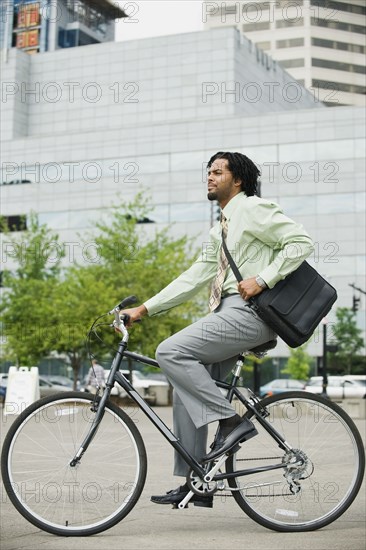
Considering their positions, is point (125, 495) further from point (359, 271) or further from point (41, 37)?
point (41, 37)

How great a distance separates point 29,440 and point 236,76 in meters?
69.2

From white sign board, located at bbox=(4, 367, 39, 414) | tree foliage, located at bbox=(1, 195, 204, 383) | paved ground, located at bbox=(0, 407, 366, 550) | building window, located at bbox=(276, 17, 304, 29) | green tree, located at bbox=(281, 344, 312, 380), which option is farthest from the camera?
building window, located at bbox=(276, 17, 304, 29)

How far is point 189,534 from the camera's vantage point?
484 cm

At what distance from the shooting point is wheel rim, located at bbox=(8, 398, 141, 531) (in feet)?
15.6

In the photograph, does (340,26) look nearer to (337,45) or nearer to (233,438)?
(337,45)

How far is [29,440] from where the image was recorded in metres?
4.80

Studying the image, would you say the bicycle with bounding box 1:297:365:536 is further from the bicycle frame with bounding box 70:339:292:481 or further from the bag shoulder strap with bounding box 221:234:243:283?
the bag shoulder strap with bounding box 221:234:243:283

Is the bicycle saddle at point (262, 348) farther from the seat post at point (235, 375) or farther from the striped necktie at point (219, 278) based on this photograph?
the striped necktie at point (219, 278)

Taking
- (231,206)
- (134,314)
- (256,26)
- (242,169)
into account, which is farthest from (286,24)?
(134,314)

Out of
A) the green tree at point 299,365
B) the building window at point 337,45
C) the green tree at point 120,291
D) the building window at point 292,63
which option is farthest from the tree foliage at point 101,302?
the building window at point 337,45

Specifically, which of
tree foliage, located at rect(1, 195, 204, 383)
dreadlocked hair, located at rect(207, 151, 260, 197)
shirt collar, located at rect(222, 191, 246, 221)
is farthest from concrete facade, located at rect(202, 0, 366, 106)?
shirt collar, located at rect(222, 191, 246, 221)

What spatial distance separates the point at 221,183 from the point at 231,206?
0.50ft

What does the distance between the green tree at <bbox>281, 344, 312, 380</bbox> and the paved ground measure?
5400 centimetres

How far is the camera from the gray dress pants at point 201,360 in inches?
189
